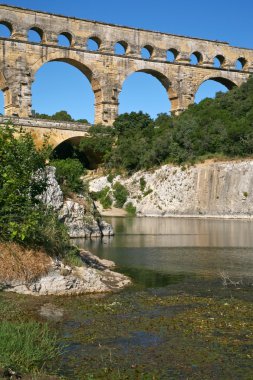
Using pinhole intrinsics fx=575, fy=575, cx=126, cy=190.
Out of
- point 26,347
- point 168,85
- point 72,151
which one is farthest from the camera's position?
point 168,85

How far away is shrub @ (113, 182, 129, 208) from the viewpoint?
46.3 m

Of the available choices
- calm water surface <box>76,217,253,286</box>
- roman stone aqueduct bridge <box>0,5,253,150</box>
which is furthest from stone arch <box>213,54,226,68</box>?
calm water surface <box>76,217,253,286</box>

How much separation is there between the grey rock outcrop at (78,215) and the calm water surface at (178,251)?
103 centimetres

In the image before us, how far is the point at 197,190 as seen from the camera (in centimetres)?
4241

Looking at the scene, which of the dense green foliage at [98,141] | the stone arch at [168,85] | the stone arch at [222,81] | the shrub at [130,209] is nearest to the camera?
the shrub at [130,209]

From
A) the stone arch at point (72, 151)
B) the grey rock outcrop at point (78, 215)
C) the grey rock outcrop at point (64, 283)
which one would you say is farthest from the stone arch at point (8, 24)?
the grey rock outcrop at point (64, 283)

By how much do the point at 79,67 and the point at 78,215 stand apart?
28142mm

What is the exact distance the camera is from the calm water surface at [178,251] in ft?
49.1

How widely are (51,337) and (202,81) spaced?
4995 centimetres

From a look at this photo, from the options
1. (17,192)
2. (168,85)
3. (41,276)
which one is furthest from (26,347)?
(168,85)

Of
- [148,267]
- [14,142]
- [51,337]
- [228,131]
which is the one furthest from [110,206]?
[51,337]

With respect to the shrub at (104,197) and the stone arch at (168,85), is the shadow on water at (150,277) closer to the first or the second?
the shrub at (104,197)

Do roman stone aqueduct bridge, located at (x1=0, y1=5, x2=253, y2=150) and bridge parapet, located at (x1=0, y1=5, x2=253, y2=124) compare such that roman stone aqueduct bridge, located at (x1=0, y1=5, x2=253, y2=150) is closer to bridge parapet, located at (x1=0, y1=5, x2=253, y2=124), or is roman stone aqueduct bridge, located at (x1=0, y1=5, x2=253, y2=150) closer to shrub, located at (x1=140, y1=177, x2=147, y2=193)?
bridge parapet, located at (x1=0, y1=5, x2=253, y2=124)

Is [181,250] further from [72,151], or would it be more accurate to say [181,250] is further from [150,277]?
[72,151]
